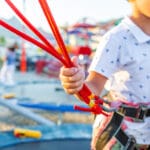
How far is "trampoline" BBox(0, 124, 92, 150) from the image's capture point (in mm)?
2594

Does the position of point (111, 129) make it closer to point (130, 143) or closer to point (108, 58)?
point (130, 143)

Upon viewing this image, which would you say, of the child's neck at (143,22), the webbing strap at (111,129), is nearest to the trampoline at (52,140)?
the webbing strap at (111,129)

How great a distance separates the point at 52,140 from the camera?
2729 millimetres

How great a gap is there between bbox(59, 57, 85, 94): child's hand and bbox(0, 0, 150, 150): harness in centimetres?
1

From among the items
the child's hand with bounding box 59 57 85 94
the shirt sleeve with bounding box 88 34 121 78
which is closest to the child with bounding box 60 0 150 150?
the shirt sleeve with bounding box 88 34 121 78

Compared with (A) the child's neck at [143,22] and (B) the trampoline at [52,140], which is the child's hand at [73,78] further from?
(B) the trampoline at [52,140]

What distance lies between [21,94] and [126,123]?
4.66m

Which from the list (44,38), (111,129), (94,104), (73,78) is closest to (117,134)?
(111,129)

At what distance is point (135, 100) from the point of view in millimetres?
1102

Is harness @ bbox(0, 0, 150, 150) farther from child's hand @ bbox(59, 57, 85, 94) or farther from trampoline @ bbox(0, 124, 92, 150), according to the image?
trampoline @ bbox(0, 124, 92, 150)

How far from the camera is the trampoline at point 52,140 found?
2594 millimetres

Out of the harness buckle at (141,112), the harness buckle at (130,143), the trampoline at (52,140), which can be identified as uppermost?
the harness buckle at (141,112)

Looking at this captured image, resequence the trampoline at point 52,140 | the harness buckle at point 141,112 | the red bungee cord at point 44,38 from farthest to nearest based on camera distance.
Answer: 1. the trampoline at point 52,140
2. the harness buckle at point 141,112
3. the red bungee cord at point 44,38

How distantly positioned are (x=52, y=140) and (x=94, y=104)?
69.8 inches
